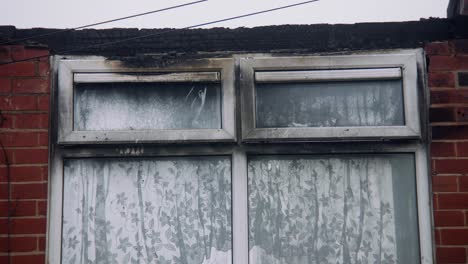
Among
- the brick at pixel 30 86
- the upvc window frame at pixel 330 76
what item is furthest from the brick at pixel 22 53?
the upvc window frame at pixel 330 76

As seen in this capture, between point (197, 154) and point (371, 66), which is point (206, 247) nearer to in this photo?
point (197, 154)

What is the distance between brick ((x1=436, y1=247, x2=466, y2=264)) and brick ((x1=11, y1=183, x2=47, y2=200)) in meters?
2.15

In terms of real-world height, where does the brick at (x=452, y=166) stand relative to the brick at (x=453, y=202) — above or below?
above

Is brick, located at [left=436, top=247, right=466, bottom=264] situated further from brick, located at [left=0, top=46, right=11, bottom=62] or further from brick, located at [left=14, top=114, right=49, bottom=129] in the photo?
brick, located at [left=0, top=46, right=11, bottom=62]

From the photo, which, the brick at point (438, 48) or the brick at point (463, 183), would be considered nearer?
the brick at point (463, 183)

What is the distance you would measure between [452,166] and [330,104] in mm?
744

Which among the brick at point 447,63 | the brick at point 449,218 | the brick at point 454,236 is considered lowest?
the brick at point 454,236

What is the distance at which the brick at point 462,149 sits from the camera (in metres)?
3.11

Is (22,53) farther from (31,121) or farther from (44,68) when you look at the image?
(31,121)

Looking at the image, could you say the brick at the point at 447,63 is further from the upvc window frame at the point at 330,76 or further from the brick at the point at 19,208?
the brick at the point at 19,208

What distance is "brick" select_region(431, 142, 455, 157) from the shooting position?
10.2 feet

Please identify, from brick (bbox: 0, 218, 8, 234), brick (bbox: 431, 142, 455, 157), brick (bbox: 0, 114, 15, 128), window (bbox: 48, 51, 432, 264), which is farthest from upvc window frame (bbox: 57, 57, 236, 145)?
brick (bbox: 431, 142, 455, 157)

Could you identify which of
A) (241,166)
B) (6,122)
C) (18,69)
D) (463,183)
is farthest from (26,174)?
(463,183)

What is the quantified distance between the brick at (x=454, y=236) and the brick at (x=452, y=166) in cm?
32
